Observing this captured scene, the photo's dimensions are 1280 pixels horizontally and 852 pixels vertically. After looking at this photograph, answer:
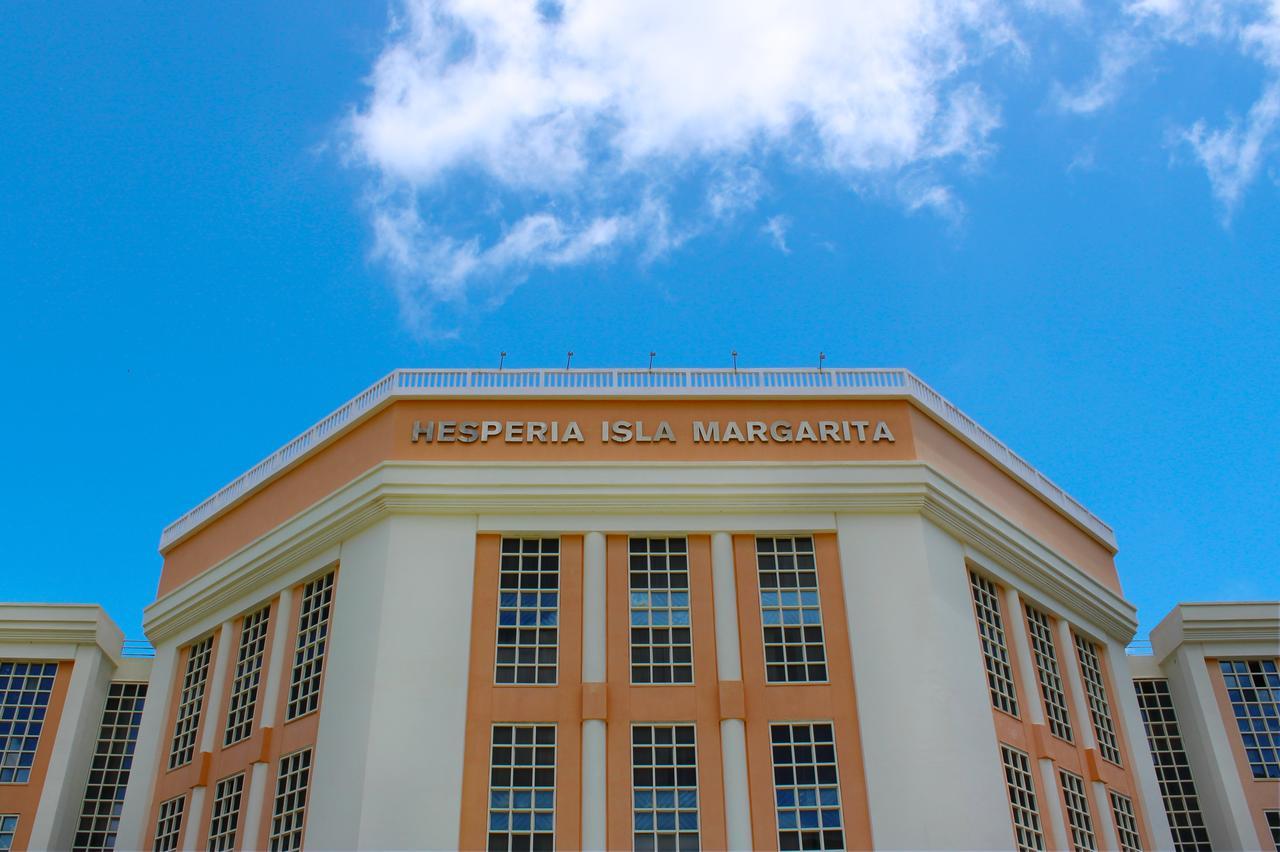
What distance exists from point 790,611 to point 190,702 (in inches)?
513

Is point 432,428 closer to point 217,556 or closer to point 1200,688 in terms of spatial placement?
point 217,556

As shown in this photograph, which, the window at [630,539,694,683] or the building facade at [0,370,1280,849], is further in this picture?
the window at [630,539,694,683]

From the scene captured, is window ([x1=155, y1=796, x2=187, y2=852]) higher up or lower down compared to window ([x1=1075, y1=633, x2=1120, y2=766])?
lower down

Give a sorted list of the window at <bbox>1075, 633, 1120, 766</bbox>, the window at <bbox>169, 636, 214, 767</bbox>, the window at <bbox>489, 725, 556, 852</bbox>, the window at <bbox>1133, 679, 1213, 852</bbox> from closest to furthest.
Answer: the window at <bbox>489, 725, 556, 852</bbox>
the window at <bbox>169, 636, 214, 767</bbox>
the window at <bbox>1075, 633, 1120, 766</bbox>
the window at <bbox>1133, 679, 1213, 852</bbox>

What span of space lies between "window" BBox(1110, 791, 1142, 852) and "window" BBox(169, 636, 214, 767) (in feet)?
61.6

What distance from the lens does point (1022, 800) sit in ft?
78.2

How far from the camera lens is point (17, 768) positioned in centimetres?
2814

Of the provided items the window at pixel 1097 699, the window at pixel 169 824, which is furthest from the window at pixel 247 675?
the window at pixel 1097 699

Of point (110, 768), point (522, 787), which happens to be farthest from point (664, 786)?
point (110, 768)

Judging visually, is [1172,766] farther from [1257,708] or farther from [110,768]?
[110,768]

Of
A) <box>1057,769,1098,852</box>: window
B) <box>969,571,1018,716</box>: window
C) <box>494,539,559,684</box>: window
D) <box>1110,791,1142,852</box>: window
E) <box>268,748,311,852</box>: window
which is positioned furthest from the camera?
<box>1110,791,1142,852</box>: window

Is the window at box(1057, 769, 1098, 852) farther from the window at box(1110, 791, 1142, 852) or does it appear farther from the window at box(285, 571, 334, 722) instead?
the window at box(285, 571, 334, 722)

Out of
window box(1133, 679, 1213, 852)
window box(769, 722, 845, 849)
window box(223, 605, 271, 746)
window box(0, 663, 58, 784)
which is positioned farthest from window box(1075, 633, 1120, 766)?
window box(0, 663, 58, 784)

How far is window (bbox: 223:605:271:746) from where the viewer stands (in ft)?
84.6
